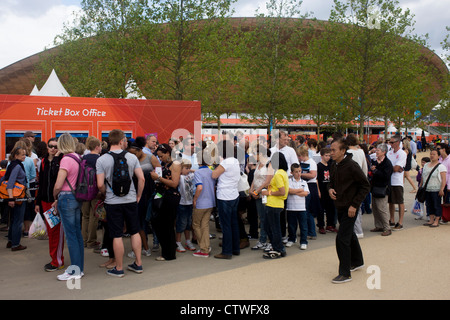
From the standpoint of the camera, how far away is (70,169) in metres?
5.63

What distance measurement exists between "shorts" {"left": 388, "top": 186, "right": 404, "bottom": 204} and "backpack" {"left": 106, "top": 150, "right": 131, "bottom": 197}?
6032 mm

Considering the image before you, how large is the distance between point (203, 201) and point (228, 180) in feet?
1.97

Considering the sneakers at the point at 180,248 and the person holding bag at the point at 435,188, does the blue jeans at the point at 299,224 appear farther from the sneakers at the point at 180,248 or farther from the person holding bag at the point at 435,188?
the person holding bag at the point at 435,188

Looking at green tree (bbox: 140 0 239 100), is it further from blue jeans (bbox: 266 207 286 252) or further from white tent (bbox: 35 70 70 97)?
blue jeans (bbox: 266 207 286 252)

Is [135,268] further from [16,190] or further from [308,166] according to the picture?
[308,166]

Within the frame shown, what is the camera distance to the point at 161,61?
1822 cm

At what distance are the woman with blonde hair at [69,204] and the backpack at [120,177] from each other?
58cm

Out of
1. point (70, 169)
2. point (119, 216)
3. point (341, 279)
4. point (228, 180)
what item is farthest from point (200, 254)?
point (70, 169)

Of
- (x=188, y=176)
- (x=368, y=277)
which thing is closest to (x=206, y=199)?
(x=188, y=176)

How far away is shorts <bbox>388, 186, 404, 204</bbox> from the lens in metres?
8.79

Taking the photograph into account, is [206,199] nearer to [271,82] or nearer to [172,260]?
[172,260]

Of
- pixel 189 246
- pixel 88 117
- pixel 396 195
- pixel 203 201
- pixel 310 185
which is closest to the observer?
pixel 203 201

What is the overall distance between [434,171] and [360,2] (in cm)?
1586

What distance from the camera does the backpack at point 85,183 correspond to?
5.62 metres
